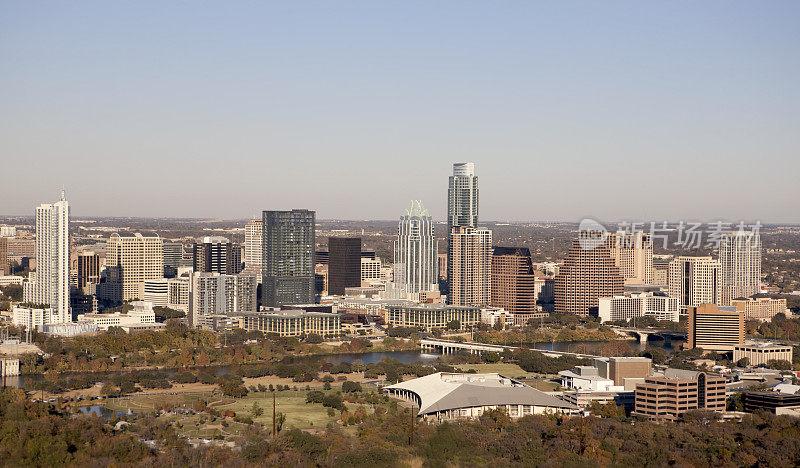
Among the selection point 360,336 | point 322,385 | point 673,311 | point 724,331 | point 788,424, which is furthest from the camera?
point 673,311

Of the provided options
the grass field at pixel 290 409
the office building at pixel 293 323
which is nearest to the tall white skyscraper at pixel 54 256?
the office building at pixel 293 323

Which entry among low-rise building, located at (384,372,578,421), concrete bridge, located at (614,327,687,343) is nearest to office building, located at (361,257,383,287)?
concrete bridge, located at (614,327,687,343)

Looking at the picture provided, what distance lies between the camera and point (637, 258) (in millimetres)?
63594

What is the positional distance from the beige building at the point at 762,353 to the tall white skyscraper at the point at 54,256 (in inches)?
956

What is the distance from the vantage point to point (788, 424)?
22.4m

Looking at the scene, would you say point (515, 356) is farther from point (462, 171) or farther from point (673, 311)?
point (462, 171)

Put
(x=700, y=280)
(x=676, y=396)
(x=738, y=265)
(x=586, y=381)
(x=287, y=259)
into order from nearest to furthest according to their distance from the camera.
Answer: (x=676, y=396), (x=586, y=381), (x=287, y=259), (x=700, y=280), (x=738, y=265)

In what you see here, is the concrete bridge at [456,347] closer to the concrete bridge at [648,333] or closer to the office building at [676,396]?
the concrete bridge at [648,333]

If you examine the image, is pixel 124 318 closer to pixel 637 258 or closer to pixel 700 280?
pixel 700 280

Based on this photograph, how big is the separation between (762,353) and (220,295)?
71.9 ft

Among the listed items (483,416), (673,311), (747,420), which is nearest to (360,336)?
(673,311)

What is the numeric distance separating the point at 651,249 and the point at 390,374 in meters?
36.0

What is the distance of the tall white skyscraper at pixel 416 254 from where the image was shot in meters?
60.2

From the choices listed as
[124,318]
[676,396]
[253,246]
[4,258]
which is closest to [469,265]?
[124,318]
